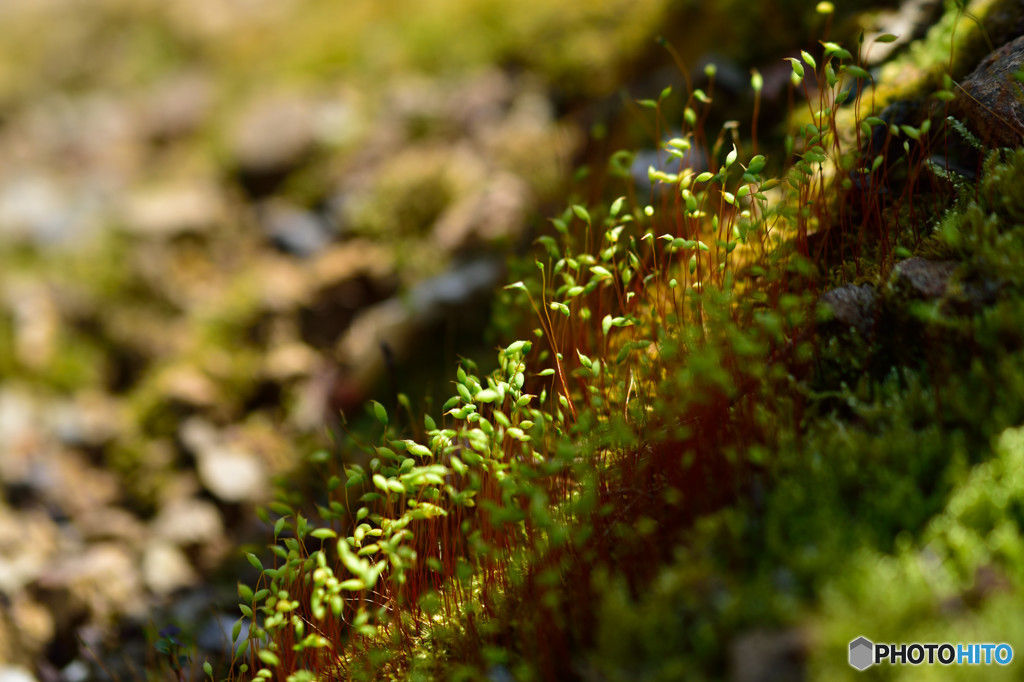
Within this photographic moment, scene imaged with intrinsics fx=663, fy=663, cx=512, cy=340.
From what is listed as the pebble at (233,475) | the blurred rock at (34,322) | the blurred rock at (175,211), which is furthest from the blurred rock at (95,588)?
the blurred rock at (175,211)

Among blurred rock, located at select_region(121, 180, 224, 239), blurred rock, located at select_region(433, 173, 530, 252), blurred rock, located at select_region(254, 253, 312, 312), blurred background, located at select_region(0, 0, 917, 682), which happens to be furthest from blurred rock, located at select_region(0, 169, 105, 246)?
blurred rock, located at select_region(433, 173, 530, 252)

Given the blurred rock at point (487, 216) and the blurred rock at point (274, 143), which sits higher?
the blurred rock at point (274, 143)

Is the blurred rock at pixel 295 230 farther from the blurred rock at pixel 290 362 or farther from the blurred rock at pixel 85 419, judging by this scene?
the blurred rock at pixel 85 419

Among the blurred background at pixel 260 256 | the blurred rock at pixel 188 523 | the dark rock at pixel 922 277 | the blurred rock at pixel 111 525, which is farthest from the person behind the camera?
the blurred rock at pixel 111 525

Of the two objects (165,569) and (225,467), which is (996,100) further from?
(165,569)

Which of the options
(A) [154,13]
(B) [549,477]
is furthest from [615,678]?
(A) [154,13]

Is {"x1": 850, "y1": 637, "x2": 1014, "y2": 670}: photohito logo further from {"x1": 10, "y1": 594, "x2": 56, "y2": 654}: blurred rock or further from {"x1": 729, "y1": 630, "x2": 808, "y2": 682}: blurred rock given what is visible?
{"x1": 10, "y1": 594, "x2": 56, "y2": 654}: blurred rock

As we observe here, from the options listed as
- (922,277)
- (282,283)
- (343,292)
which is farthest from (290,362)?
(922,277)
